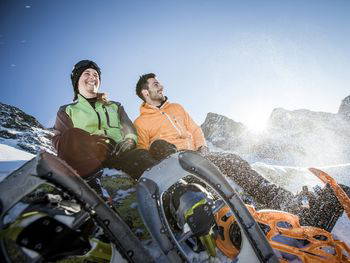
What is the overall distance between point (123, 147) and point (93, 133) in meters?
0.57

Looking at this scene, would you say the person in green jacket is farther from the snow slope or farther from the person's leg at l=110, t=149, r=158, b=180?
the snow slope

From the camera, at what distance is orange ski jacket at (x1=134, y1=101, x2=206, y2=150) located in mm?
4691

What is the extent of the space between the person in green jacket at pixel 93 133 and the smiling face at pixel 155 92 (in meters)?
0.76

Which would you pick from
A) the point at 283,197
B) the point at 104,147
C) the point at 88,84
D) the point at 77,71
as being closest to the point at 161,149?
the point at 104,147

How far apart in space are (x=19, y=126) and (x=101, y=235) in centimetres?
2925

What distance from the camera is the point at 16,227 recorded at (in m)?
1.94

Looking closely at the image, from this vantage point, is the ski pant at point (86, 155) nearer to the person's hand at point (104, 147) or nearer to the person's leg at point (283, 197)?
the person's hand at point (104, 147)

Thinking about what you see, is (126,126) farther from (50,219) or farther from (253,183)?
(253,183)

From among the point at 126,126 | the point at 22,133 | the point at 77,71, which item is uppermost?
the point at 77,71

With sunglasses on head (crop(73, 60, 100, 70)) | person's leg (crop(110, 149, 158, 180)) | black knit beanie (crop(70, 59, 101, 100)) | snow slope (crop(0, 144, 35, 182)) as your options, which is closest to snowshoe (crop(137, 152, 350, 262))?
person's leg (crop(110, 149, 158, 180))

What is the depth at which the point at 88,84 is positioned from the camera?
14.2 ft

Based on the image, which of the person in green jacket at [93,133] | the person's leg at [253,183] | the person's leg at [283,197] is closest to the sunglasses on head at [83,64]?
the person in green jacket at [93,133]

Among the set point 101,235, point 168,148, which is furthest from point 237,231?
point 101,235

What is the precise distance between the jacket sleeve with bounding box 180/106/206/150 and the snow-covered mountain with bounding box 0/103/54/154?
13946 millimetres
